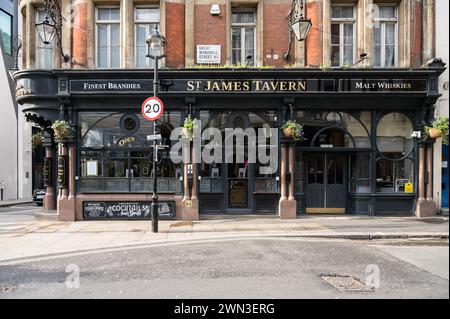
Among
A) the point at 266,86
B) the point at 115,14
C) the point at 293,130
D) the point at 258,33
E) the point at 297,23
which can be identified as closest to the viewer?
the point at 297,23

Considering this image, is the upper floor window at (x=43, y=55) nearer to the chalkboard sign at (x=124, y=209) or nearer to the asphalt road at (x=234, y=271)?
the chalkboard sign at (x=124, y=209)

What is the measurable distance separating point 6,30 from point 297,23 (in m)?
25.1

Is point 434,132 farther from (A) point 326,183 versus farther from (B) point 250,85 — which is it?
(B) point 250,85

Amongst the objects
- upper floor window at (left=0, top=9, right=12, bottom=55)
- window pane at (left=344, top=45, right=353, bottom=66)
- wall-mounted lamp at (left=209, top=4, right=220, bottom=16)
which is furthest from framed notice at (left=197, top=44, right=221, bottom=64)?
upper floor window at (left=0, top=9, right=12, bottom=55)

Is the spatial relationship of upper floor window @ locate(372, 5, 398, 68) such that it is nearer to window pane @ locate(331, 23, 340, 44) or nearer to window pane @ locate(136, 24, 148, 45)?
window pane @ locate(331, 23, 340, 44)

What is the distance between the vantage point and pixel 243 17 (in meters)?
14.6

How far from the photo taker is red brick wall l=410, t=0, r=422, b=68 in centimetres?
1401

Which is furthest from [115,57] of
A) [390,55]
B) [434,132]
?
[434,132]

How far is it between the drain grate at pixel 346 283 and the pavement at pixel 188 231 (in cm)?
399

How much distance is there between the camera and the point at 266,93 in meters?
13.8

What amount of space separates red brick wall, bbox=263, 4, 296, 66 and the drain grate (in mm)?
9469
